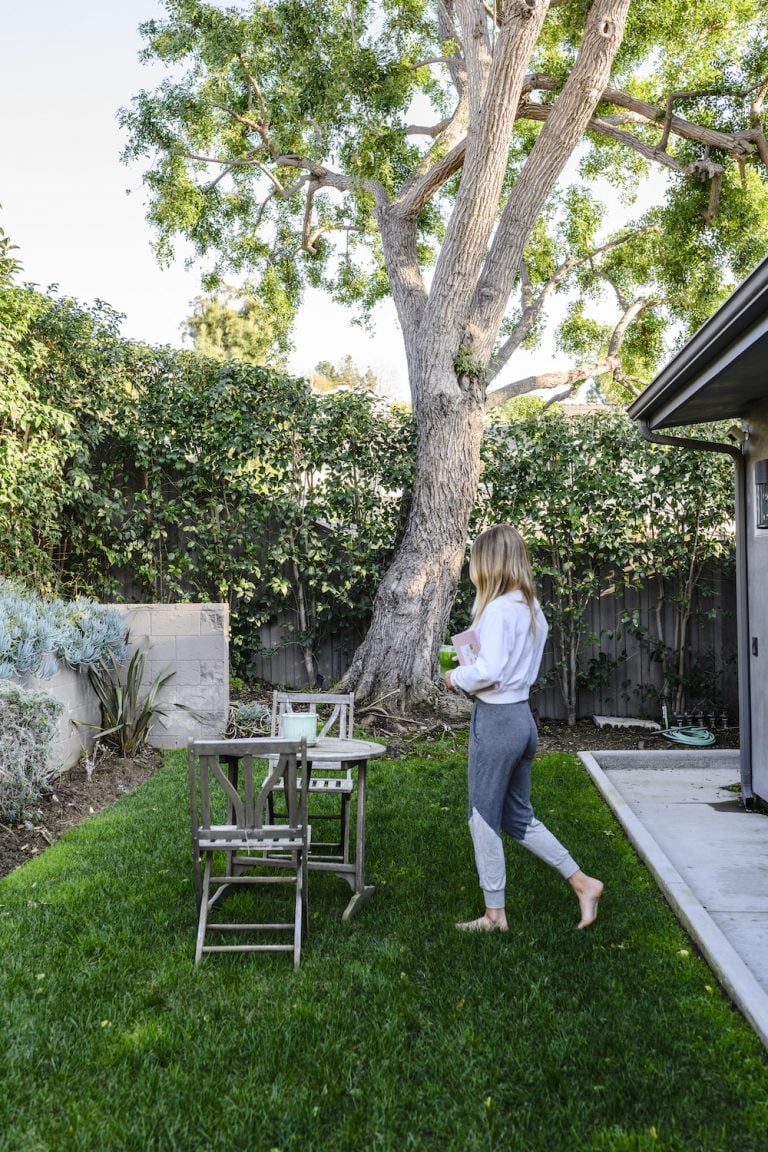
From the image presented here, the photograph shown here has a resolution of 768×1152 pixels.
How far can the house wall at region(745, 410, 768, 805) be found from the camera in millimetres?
5836

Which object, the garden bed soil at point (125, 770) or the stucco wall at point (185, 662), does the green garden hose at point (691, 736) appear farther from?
the stucco wall at point (185, 662)

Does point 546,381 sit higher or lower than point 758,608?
higher

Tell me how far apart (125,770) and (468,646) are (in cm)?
418

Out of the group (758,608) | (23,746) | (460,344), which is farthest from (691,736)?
(23,746)

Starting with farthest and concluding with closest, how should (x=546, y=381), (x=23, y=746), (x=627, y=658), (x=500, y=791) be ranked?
(x=546, y=381) → (x=627, y=658) → (x=23, y=746) → (x=500, y=791)

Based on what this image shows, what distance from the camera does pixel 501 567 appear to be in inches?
147

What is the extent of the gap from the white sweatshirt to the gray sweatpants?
0.08 meters

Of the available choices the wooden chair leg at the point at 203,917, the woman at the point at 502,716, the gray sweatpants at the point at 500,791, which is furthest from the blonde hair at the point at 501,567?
the wooden chair leg at the point at 203,917

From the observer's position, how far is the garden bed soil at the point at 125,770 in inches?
207

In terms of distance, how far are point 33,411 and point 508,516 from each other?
15.5 ft

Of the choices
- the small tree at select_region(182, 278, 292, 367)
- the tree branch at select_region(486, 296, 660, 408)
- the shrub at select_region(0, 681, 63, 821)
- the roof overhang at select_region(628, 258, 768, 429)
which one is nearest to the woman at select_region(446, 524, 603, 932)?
the roof overhang at select_region(628, 258, 768, 429)

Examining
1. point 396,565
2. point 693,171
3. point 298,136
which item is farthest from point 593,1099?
point 298,136

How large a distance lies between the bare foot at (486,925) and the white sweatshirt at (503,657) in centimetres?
94

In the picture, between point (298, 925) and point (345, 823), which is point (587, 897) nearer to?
point (298, 925)
